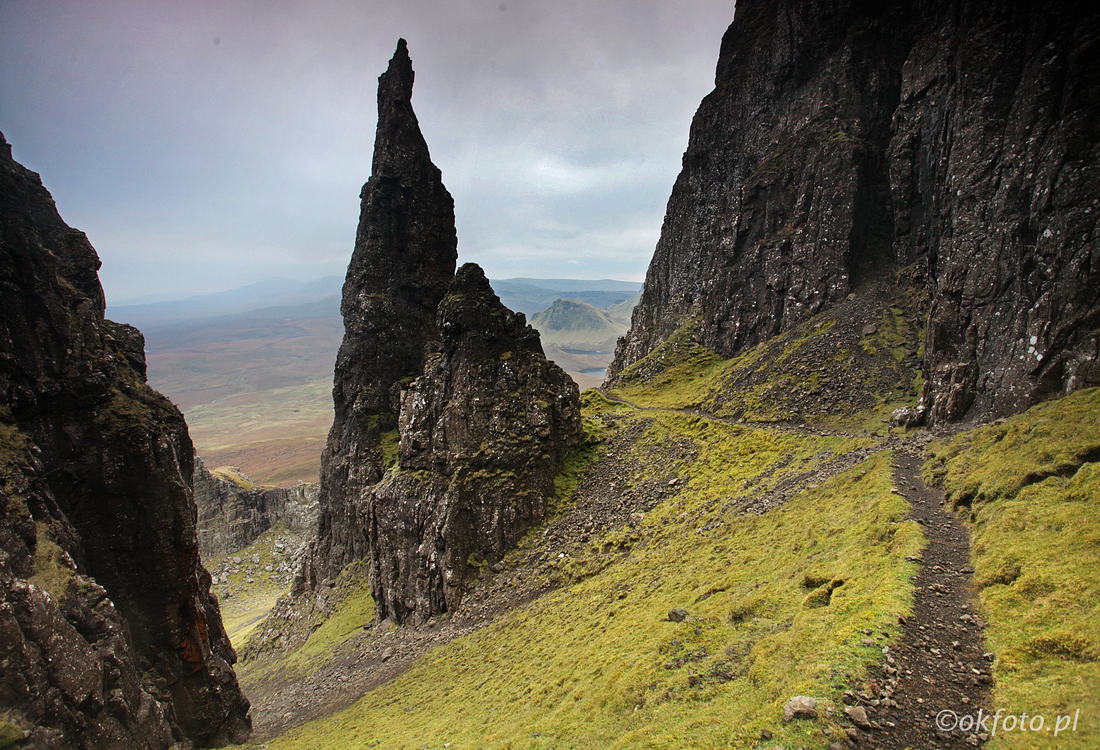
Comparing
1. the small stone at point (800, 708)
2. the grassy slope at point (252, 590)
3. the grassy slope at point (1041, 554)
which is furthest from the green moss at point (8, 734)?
the grassy slope at point (252, 590)

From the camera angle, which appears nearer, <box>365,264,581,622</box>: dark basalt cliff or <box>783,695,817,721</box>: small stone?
<box>783,695,817,721</box>: small stone

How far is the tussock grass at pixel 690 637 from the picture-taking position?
13375 mm

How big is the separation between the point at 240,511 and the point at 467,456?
93.3 m

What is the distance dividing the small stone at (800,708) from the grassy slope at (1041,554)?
3303mm

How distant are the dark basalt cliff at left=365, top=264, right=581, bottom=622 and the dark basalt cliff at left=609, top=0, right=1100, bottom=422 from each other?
32.9 metres

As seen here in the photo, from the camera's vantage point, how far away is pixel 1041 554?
14.1 metres

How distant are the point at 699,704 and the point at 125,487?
2931cm

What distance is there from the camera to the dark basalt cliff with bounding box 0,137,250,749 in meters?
16.8

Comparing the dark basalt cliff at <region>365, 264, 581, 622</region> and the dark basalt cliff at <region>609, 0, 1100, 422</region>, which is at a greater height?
the dark basalt cliff at <region>609, 0, 1100, 422</region>

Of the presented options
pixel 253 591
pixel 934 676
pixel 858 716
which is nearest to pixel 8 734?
pixel 858 716

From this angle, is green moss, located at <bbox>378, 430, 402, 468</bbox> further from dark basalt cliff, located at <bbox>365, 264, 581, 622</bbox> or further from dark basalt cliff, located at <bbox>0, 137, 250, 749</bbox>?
dark basalt cliff, located at <bbox>0, 137, 250, 749</bbox>

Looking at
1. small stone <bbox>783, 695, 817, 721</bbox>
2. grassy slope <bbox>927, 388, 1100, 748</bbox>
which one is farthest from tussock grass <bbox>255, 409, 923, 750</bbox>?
grassy slope <bbox>927, 388, 1100, 748</bbox>

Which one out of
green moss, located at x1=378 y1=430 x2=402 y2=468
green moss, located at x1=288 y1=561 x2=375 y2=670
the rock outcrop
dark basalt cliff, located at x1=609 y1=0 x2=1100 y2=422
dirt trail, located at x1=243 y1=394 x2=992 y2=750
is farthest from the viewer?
the rock outcrop

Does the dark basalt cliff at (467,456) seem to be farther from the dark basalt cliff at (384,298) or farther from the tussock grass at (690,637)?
the dark basalt cliff at (384,298)
